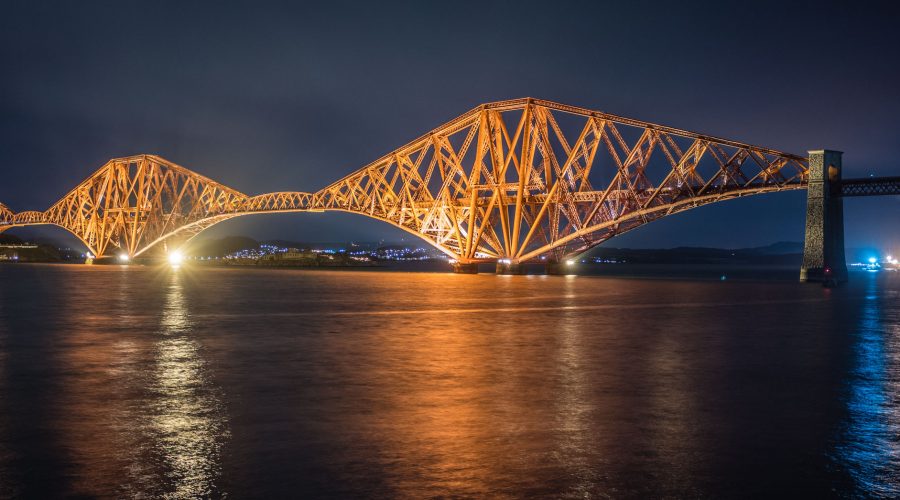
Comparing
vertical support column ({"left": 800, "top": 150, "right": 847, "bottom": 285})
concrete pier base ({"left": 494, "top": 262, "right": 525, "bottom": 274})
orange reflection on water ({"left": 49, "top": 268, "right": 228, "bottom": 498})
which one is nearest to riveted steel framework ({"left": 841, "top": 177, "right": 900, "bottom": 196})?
vertical support column ({"left": 800, "top": 150, "right": 847, "bottom": 285})

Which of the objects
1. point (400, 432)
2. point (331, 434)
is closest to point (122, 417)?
point (331, 434)

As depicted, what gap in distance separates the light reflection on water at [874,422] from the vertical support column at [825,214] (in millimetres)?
36374

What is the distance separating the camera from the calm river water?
7453mm

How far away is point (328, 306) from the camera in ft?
110

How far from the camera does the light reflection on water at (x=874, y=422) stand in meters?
7.66

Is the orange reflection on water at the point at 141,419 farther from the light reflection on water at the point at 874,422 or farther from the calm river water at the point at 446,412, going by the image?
the light reflection on water at the point at 874,422

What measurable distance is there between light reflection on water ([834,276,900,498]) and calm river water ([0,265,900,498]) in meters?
0.04

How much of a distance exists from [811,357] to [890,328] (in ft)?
31.8

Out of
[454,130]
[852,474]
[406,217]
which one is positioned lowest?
[852,474]

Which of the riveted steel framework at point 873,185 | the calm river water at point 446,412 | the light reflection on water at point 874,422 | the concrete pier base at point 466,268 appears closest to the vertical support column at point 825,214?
the riveted steel framework at point 873,185

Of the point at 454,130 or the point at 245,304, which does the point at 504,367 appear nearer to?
the point at 245,304

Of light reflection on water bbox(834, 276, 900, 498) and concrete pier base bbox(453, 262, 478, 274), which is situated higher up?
concrete pier base bbox(453, 262, 478, 274)

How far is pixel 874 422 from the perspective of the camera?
1011 centimetres

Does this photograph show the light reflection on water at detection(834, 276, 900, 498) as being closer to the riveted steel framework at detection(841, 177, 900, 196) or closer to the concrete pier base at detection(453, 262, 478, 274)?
the riveted steel framework at detection(841, 177, 900, 196)
